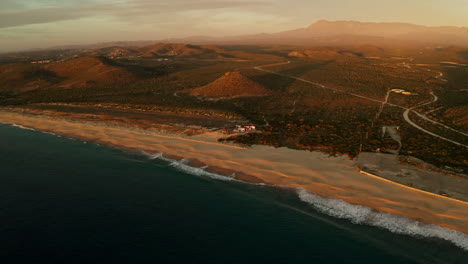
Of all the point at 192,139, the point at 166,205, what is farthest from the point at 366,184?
the point at 192,139

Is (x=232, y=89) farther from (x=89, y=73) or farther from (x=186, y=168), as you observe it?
(x=89, y=73)

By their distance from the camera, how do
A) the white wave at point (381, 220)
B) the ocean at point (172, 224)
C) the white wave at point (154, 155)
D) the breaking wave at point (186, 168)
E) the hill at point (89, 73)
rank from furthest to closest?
1. the hill at point (89, 73)
2. the white wave at point (154, 155)
3. the breaking wave at point (186, 168)
4. the white wave at point (381, 220)
5. the ocean at point (172, 224)

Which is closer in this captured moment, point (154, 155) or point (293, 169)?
point (293, 169)

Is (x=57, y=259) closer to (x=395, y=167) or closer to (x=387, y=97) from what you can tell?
(x=395, y=167)

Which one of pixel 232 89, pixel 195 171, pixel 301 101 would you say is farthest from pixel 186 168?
pixel 232 89

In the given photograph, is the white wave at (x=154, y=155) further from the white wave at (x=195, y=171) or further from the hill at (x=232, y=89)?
the hill at (x=232, y=89)

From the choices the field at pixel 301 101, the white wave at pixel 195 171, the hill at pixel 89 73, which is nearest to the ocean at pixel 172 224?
the white wave at pixel 195 171
